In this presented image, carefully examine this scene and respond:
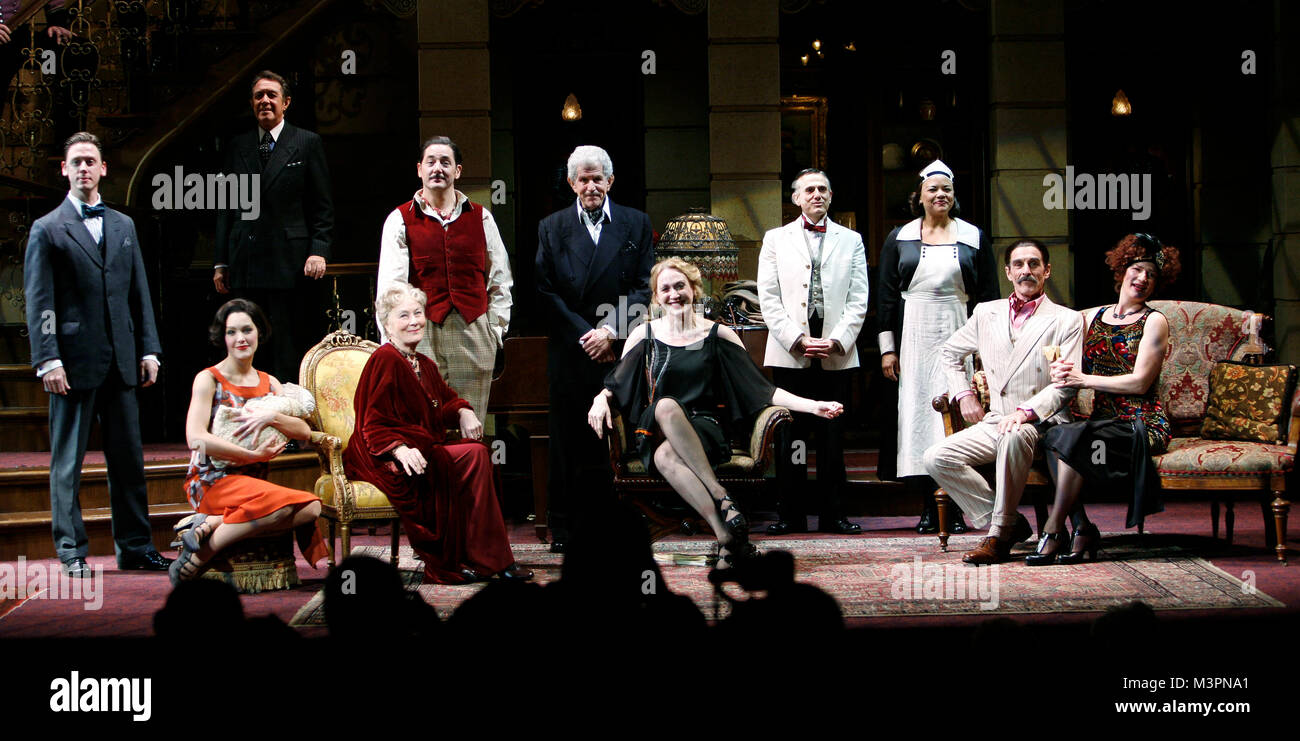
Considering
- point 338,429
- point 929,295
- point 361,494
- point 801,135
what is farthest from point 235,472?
point 801,135

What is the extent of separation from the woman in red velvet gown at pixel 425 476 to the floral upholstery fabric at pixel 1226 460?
8.34 ft

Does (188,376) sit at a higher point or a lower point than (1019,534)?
higher

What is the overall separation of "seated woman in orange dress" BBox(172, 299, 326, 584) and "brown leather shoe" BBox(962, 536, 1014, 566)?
2.47m

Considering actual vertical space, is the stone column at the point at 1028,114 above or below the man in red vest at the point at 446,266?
above

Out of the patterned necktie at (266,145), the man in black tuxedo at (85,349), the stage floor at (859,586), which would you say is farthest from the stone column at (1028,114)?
the man in black tuxedo at (85,349)

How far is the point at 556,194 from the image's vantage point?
834 centimetres

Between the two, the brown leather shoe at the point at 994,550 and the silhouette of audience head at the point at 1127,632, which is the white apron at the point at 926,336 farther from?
the silhouette of audience head at the point at 1127,632

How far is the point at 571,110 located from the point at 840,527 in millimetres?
4000

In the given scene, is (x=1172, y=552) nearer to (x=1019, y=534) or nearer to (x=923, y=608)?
(x=1019, y=534)

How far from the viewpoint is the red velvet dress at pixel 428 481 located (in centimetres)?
442

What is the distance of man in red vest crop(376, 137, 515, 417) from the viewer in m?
4.93
